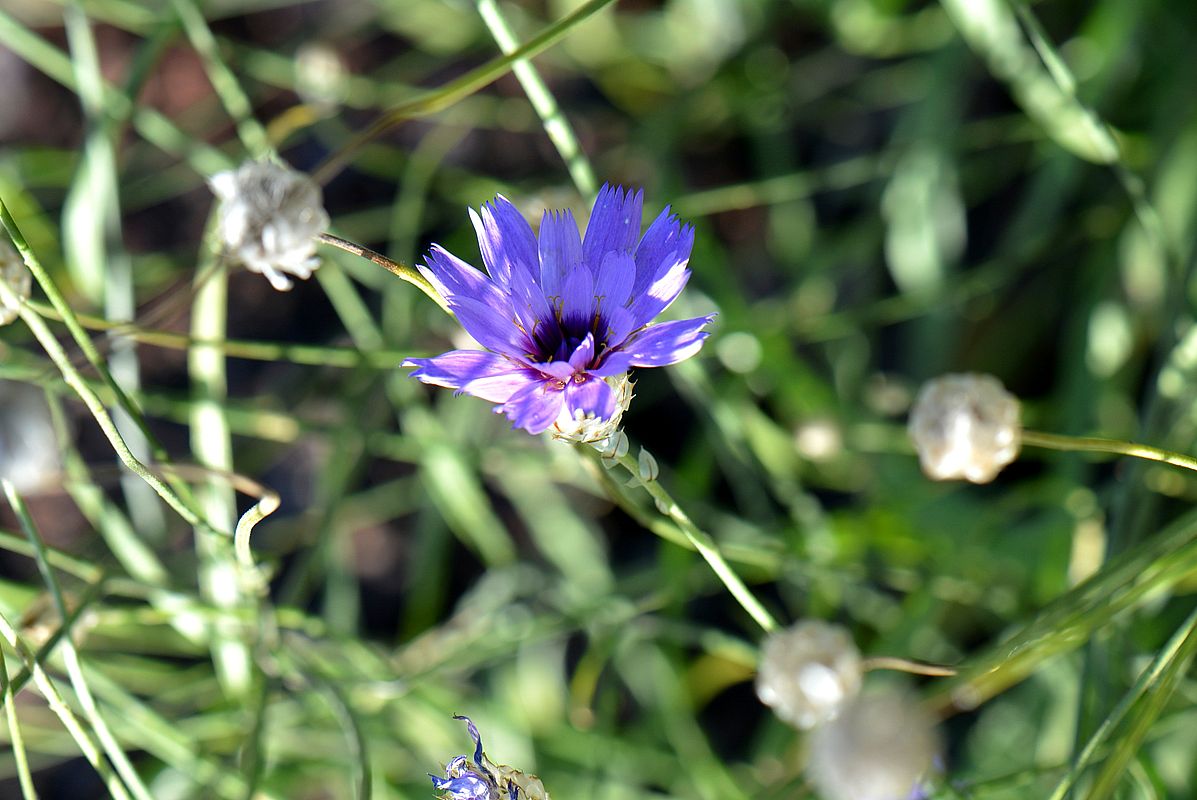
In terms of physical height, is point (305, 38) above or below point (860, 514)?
above

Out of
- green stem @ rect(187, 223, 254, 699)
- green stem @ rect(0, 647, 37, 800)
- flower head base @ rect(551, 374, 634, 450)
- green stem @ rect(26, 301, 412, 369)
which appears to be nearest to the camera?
flower head base @ rect(551, 374, 634, 450)

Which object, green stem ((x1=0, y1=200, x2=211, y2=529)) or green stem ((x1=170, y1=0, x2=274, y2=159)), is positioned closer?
green stem ((x1=0, y1=200, x2=211, y2=529))

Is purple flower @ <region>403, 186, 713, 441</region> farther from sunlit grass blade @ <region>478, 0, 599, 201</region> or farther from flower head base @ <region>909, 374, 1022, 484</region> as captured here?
flower head base @ <region>909, 374, 1022, 484</region>

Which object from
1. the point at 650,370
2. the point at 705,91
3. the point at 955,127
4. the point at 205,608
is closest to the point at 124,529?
the point at 205,608

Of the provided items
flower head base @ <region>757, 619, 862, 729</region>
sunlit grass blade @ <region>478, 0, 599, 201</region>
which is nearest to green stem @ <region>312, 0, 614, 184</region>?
sunlit grass blade @ <region>478, 0, 599, 201</region>

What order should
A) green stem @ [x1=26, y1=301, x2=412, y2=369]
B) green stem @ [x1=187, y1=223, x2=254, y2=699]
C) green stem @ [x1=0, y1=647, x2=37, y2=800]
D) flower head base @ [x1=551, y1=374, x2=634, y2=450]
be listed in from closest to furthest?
flower head base @ [x1=551, y1=374, x2=634, y2=450] → green stem @ [x1=0, y1=647, x2=37, y2=800] → green stem @ [x1=26, y1=301, x2=412, y2=369] → green stem @ [x1=187, y1=223, x2=254, y2=699]

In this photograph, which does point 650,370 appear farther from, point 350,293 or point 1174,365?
point 1174,365

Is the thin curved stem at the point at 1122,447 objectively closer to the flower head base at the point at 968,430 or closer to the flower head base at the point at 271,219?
the flower head base at the point at 968,430
